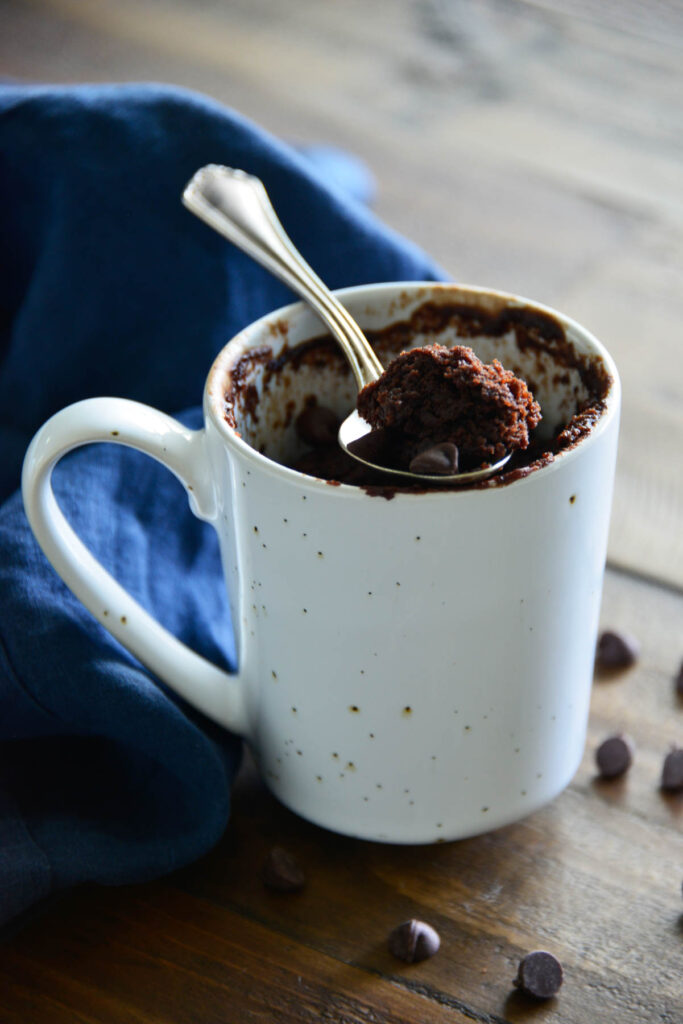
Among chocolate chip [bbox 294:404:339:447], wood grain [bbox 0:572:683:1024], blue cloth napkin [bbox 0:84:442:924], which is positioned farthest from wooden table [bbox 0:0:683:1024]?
chocolate chip [bbox 294:404:339:447]

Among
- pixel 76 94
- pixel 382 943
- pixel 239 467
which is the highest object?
pixel 76 94

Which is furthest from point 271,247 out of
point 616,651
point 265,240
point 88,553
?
point 616,651

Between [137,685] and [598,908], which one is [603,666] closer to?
[598,908]

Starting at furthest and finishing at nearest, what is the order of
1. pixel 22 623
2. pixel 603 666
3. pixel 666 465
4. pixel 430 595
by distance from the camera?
pixel 666 465 < pixel 603 666 < pixel 22 623 < pixel 430 595

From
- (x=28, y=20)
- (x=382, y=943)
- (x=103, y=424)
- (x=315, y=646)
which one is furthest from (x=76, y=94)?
(x=28, y=20)

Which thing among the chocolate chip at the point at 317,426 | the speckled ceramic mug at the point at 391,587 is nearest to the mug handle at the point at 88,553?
the speckled ceramic mug at the point at 391,587

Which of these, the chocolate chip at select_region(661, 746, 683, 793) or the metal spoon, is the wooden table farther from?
the metal spoon
